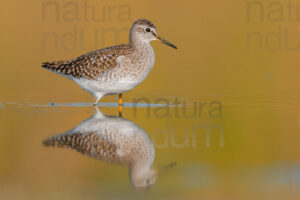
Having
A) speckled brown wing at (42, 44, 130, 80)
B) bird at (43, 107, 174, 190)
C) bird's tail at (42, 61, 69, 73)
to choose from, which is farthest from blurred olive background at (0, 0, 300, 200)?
speckled brown wing at (42, 44, 130, 80)

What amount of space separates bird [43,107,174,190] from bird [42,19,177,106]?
7.21 feet

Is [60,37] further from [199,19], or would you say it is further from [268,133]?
[268,133]

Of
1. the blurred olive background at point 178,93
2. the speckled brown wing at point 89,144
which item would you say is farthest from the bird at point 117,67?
the speckled brown wing at point 89,144

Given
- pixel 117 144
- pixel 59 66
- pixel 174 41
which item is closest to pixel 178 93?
pixel 59 66

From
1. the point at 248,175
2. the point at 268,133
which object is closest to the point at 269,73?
the point at 268,133

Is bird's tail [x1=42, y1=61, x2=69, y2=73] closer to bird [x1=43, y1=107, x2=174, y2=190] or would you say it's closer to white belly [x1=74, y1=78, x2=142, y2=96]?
white belly [x1=74, y1=78, x2=142, y2=96]

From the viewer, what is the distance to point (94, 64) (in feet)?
45.2

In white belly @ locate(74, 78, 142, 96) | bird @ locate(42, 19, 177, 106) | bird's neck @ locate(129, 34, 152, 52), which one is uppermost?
bird's neck @ locate(129, 34, 152, 52)

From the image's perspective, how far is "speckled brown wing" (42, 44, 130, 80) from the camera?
13539 millimetres

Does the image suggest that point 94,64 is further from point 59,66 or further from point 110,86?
point 59,66

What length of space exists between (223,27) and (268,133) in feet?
53.7

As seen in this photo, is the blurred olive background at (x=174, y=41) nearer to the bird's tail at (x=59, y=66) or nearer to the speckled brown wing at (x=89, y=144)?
the bird's tail at (x=59, y=66)

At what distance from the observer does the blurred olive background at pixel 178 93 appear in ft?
25.2

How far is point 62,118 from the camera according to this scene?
12.0 m
